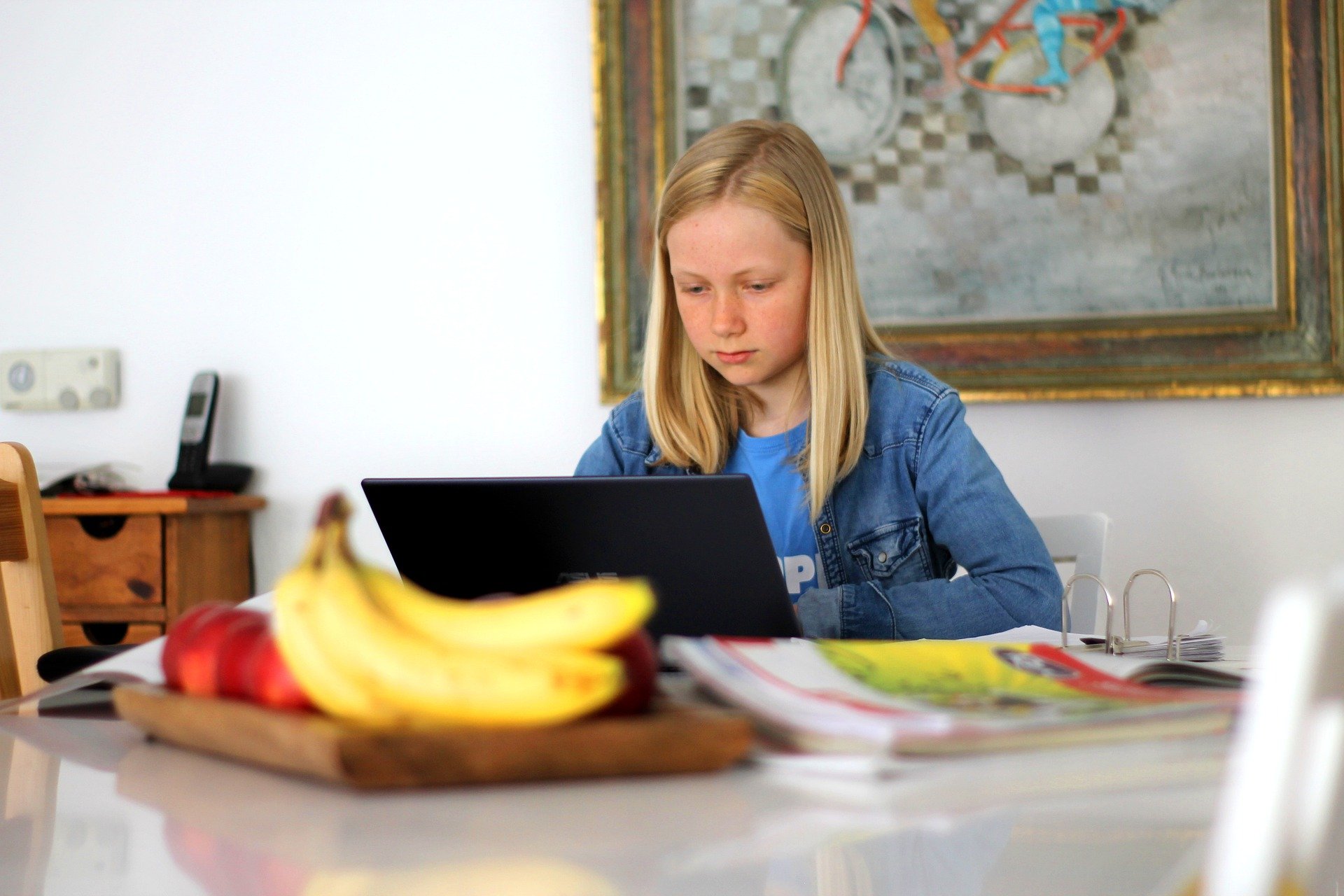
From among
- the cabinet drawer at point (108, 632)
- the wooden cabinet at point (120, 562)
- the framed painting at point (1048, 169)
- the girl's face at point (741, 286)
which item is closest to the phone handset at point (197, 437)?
the wooden cabinet at point (120, 562)

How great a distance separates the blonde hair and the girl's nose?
0.31ft

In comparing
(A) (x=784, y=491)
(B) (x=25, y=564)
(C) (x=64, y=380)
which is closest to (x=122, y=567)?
(C) (x=64, y=380)

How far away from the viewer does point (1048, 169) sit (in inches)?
86.5

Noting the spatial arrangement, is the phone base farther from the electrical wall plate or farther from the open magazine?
the open magazine

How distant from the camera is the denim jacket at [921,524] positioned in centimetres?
126

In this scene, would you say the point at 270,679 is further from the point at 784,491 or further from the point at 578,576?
the point at 784,491

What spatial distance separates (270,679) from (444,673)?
0.34 feet

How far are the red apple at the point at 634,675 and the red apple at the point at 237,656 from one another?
0.17 metres

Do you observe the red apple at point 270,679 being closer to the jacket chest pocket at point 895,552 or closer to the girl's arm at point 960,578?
the girl's arm at point 960,578

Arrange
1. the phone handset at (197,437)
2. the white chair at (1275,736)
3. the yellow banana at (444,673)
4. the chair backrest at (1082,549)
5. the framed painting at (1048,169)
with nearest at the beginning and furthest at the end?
the white chair at (1275,736) → the yellow banana at (444,673) → the chair backrest at (1082,549) → the framed painting at (1048,169) → the phone handset at (197,437)

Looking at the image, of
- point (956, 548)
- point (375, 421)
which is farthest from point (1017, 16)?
point (375, 421)

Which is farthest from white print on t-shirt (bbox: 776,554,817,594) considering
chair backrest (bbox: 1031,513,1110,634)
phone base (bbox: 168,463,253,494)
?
phone base (bbox: 168,463,253,494)

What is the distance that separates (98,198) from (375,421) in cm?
82

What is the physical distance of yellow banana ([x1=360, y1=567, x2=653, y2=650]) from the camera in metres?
0.46
